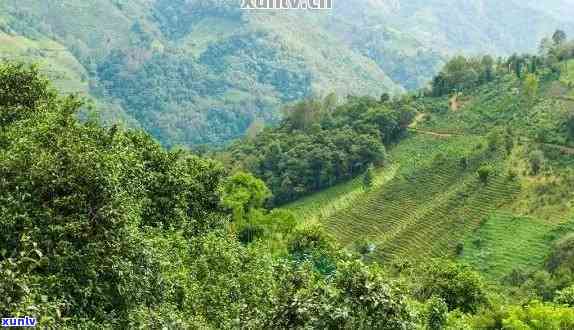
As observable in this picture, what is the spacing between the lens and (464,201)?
49188 millimetres

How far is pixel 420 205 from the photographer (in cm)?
5247

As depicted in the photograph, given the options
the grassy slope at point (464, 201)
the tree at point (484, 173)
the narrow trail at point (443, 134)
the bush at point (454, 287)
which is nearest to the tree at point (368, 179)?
the grassy slope at point (464, 201)

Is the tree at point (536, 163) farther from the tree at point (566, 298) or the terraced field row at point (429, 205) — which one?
the tree at point (566, 298)

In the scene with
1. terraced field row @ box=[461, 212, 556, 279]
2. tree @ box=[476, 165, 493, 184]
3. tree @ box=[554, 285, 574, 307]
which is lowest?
terraced field row @ box=[461, 212, 556, 279]

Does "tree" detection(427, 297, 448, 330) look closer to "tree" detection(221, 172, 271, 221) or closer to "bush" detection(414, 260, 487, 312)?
"bush" detection(414, 260, 487, 312)

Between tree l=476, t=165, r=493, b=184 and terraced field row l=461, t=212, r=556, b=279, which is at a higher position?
tree l=476, t=165, r=493, b=184

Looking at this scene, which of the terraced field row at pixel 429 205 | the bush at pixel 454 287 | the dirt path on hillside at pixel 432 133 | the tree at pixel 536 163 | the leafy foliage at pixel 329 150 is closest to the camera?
the bush at pixel 454 287

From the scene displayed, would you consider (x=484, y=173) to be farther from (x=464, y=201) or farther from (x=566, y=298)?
(x=566, y=298)

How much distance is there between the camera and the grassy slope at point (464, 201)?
140 ft

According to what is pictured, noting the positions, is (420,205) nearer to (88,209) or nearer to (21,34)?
(88,209)

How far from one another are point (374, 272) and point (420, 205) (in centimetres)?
4215

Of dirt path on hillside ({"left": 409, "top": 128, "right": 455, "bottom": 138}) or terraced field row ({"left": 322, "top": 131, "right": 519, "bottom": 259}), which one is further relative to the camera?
dirt path on hillside ({"left": 409, "top": 128, "right": 455, "bottom": 138})

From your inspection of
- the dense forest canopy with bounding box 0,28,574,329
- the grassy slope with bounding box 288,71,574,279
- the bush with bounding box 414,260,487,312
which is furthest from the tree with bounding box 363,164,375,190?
the bush with bounding box 414,260,487,312

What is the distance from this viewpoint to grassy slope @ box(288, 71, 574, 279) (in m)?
42.8
